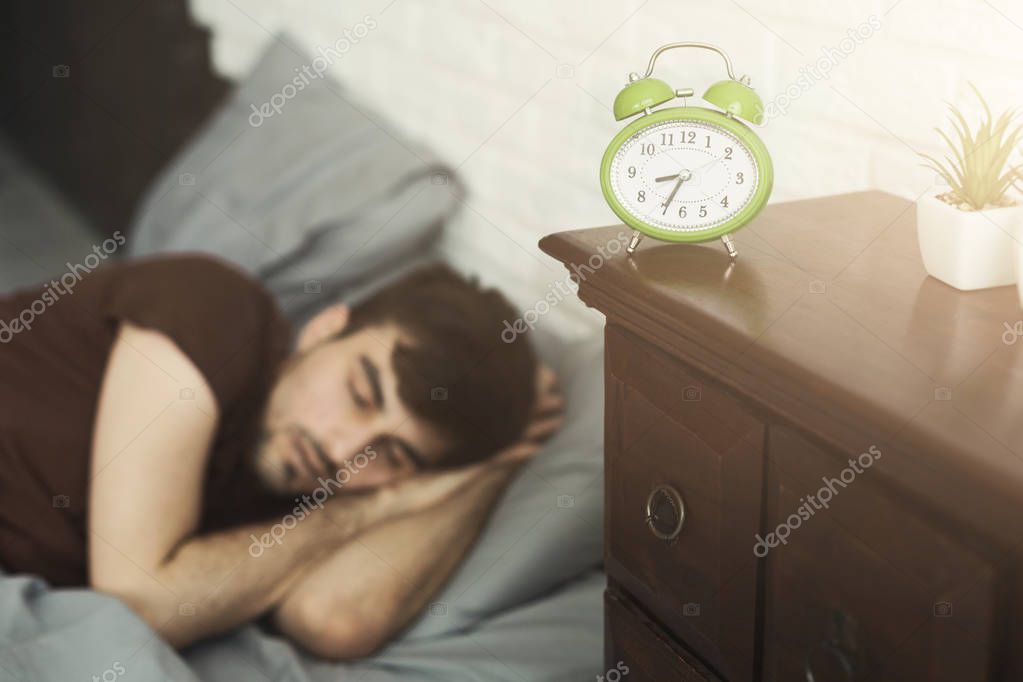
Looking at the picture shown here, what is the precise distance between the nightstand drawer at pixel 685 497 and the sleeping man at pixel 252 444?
64 centimetres

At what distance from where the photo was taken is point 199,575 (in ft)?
5.23

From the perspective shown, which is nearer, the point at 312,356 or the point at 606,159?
the point at 606,159

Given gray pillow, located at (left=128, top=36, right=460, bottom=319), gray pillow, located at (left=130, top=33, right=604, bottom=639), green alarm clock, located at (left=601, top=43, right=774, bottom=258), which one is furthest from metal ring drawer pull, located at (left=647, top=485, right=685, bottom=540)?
gray pillow, located at (left=128, top=36, right=460, bottom=319)

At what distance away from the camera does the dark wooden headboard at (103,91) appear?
2.89 metres

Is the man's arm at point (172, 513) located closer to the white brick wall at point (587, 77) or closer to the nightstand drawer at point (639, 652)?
the white brick wall at point (587, 77)

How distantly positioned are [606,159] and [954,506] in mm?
475

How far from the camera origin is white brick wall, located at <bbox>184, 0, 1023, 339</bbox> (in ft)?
3.85

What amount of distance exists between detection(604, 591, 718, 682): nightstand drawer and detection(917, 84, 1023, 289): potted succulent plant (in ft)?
1.32

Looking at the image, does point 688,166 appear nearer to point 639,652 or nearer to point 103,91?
point 639,652

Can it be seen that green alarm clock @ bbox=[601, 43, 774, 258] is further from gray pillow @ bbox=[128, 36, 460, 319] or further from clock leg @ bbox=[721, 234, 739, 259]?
gray pillow @ bbox=[128, 36, 460, 319]

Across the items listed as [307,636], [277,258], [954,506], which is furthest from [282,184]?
[954,506]

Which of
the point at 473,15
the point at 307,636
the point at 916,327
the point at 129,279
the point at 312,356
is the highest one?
the point at 916,327

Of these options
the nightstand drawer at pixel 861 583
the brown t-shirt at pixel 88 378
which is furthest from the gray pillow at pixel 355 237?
the nightstand drawer at pixel 861 583

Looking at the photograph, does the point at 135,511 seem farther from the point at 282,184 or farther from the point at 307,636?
the point at 282,184
